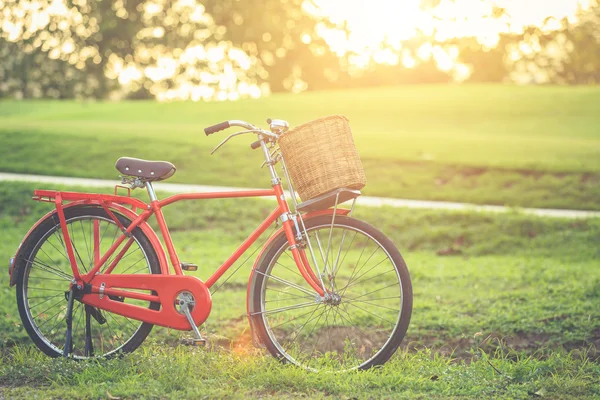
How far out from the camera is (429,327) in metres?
6.33

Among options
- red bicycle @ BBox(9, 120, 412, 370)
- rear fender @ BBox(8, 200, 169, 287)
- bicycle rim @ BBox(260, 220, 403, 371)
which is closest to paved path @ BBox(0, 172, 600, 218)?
bicycle rim @ BBox(260, 220, 403, 371)

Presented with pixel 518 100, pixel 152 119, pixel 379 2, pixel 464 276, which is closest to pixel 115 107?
pixel 152 119

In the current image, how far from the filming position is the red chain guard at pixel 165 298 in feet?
14.6

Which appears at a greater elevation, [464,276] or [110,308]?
[110,308]

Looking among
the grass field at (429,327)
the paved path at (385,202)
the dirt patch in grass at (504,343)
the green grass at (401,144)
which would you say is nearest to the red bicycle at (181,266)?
the grass field at (429,327)

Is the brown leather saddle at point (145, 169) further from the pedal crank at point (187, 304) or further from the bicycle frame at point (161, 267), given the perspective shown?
the pedal crank at point (187, 304)

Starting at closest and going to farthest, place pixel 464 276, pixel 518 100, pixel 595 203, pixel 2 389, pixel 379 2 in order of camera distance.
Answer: pixel 2 389 → pixel 464 276 → pixel 595 203 → pixel 379 2 → pixel 518 100

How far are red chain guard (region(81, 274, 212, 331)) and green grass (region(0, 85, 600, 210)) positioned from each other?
871 centimetres

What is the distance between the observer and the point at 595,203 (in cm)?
1238

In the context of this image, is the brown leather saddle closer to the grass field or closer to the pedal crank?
the pedal crank

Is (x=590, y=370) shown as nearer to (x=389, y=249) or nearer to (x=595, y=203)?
(x=389, y=249)

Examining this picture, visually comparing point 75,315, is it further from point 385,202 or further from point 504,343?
point 385,202

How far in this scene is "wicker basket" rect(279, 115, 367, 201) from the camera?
426 centimetres

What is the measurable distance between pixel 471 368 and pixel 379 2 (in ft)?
51.8
